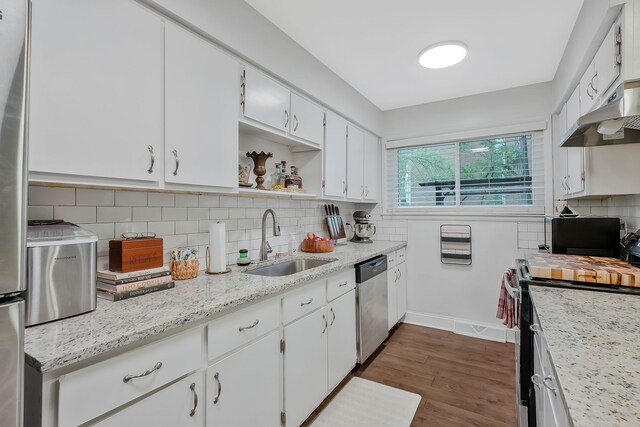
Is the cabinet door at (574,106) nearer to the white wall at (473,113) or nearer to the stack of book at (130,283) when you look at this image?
the white wall at (473,113)

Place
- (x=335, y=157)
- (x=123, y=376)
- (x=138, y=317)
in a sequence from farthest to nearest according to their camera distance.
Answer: (x=335, y=157) → (x=138, y=317) → (x=123, y=376)

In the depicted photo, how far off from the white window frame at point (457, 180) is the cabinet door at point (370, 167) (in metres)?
0.16

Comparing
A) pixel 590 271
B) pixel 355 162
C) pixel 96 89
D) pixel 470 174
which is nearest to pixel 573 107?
pixel 470 174

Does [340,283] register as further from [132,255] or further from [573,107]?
[573,107]

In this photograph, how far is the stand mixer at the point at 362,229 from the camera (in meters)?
3.54

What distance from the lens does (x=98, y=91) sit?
1.19 m

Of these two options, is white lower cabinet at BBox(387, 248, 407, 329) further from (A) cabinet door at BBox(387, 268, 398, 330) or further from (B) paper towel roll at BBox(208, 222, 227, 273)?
(B) paper towel roll at BBox(208, 222, 227, 273)

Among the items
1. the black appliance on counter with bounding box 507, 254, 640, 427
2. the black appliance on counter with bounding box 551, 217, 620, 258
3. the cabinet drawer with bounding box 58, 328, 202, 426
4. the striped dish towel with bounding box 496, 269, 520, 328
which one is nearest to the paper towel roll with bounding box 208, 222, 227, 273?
the cabinet drawer with bounding box 58, 328, 202, 426

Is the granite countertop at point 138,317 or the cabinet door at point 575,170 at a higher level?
the cabinet door at point 575,170

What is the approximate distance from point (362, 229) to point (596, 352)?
2745 millimetres

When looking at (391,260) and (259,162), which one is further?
(391,260)

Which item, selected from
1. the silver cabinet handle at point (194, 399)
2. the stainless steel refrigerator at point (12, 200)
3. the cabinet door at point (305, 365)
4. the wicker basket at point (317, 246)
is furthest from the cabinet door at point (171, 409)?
the wicker basket at point (317, 246)

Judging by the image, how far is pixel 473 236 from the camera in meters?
3.32

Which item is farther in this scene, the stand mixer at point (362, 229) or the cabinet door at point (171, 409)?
the stand mixer at point (362, 229)
